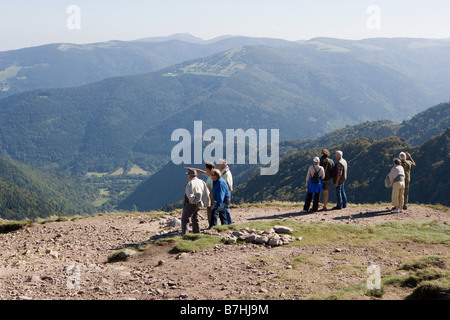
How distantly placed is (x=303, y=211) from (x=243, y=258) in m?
7.93

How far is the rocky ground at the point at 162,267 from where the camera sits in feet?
33.5

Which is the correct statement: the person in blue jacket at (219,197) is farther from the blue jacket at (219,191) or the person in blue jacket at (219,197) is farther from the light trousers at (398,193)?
the light trousers at (398,193)

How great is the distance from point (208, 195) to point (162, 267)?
380 centimetres

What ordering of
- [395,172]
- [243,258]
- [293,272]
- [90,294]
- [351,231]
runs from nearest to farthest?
[90,294] < [293,272] < [243,258] < [351,231] < [395,172]

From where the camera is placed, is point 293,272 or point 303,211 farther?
point 303,211

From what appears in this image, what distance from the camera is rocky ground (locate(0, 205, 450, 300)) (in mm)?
10203

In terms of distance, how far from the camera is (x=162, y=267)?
A: 1216cm

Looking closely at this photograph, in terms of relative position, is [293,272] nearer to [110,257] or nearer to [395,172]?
[110,257]

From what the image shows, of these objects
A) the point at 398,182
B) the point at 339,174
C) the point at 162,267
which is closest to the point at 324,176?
the point at 339,174

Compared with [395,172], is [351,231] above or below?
below

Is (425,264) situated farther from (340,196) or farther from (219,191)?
(340,196)
